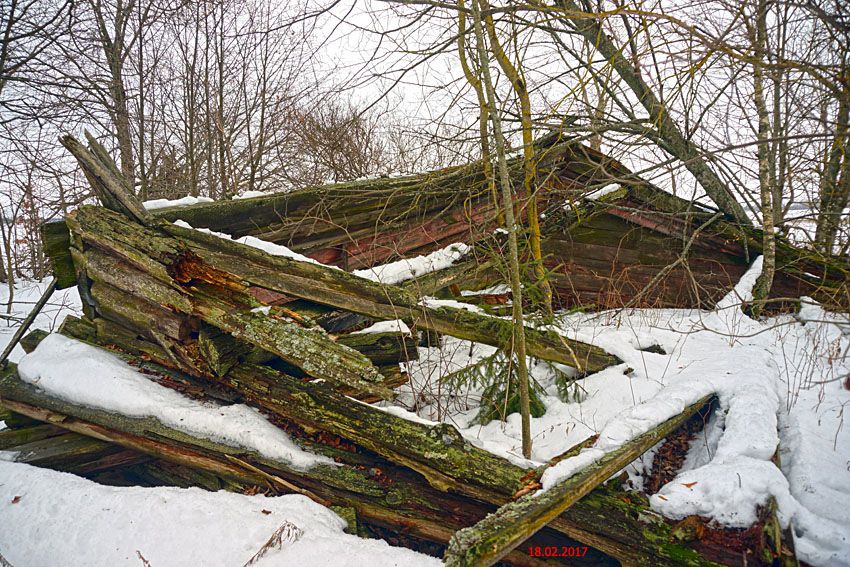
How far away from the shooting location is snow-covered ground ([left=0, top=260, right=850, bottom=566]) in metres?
2.51

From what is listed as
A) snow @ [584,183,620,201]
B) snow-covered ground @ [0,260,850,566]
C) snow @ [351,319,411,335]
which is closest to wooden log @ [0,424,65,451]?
snow-covered ground @ [0,260,850,566]

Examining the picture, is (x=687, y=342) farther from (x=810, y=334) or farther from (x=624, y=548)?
(x=624, y=548)

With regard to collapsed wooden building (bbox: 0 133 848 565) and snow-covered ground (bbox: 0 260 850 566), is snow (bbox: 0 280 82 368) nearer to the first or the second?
collapsed wooden building (bbox: 0 133 848 565)

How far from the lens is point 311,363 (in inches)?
136

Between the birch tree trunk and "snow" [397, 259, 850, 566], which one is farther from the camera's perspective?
the birch tree trunk

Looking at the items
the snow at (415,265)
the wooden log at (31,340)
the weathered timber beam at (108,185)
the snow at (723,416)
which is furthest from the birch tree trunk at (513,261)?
the wooden log at (31,340)

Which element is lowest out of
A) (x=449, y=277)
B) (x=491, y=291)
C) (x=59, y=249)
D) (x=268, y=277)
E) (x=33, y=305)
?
(x=491, y=291)

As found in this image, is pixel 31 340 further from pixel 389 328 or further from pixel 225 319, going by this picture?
pixel 389 328

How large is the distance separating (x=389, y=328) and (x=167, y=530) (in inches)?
92.3

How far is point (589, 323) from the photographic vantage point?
6363 millimetres

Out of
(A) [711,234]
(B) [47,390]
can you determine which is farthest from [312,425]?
(A) [711,234]

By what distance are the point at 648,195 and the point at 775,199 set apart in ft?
15.2

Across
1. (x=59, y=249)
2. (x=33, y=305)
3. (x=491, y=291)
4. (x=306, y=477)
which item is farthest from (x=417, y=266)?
(x=33, y=305)

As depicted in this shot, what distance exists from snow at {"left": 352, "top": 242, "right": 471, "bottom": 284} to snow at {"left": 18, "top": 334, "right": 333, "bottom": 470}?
219 centimetres
